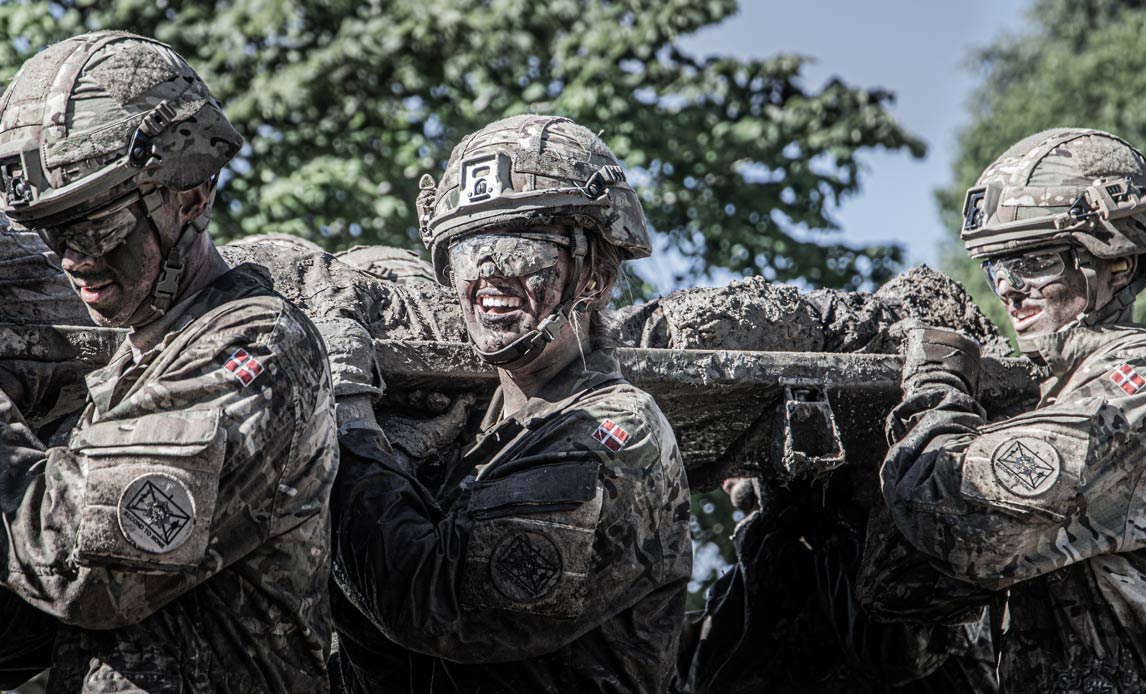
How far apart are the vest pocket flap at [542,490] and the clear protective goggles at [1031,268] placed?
6.27 feet

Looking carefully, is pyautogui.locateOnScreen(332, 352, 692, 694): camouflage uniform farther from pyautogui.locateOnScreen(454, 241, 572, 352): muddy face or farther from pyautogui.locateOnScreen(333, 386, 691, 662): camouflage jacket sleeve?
pyautogui.locateOnScreen(454, 241, 572, 352): muddy face

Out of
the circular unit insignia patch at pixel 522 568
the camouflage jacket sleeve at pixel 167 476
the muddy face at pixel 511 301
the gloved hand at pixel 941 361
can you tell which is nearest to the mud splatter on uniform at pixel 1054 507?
the gloved hand at pixel 941 361

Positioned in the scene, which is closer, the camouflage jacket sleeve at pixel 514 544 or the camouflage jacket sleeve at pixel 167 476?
the camouflage jacket sleeve at pixel 167 476

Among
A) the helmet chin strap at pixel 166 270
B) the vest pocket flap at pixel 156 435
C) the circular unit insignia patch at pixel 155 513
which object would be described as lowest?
the circular unit insignia patch at pixel 155 513

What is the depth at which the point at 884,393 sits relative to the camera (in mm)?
7117

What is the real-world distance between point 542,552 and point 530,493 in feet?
0.57

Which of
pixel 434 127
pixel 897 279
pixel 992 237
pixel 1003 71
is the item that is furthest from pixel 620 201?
pixel 1003 71

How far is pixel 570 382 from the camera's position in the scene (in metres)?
6.08

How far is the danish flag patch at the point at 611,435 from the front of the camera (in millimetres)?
5723

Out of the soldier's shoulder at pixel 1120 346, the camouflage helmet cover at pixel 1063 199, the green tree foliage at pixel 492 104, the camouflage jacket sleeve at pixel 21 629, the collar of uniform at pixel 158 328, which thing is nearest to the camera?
the collar of uniform at pixel 158 328

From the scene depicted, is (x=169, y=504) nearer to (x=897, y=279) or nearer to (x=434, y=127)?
(x=897, y=279)

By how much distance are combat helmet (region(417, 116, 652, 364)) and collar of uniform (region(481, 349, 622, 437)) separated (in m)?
0.12

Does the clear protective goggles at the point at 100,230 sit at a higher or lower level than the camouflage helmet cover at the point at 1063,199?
lower

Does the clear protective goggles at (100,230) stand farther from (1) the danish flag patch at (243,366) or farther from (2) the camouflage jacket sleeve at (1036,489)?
(2) the camouflage jacket sleeve at (1036,489)
